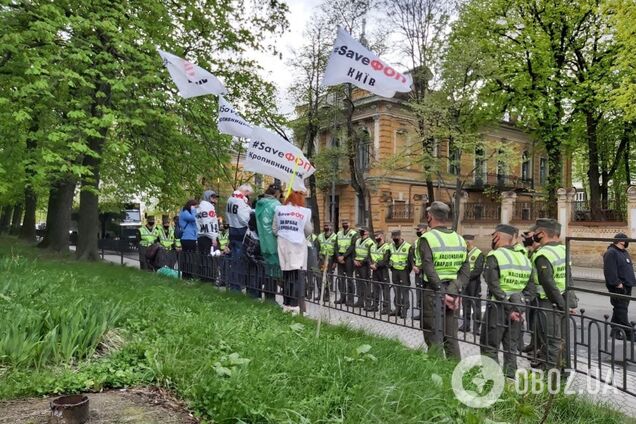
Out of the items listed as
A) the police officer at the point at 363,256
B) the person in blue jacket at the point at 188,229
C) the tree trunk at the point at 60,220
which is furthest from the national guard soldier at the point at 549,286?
the tree trunk at the point at 60,220

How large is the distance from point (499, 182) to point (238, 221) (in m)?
35.1

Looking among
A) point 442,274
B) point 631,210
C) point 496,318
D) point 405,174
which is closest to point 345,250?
point 442,274

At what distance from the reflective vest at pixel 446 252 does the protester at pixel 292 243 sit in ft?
7.46

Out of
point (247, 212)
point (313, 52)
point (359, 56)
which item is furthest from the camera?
point (313, 52)

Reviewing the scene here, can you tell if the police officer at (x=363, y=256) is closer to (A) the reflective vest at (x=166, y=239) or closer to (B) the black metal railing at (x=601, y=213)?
(A) the reflective vest at (x=166, y=239)

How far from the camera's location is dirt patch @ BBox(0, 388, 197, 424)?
10.8 ft

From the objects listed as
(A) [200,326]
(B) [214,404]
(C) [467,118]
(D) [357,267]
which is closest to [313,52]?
(C) [467,118]

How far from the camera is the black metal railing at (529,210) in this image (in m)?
28.1

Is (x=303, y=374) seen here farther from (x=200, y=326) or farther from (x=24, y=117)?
(x=24, y=117)

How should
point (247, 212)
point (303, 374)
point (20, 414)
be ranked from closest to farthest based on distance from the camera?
1. point (20, 414)
2. point (303, 374)
3. point (247, 212)

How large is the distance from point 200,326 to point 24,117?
7.13 meters

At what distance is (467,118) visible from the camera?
28.4 metres

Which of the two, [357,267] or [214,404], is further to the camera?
[357,267]

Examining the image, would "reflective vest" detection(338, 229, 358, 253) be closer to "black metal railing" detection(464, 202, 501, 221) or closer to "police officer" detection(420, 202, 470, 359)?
"police officer" detection(420, 202, 470, 359)
